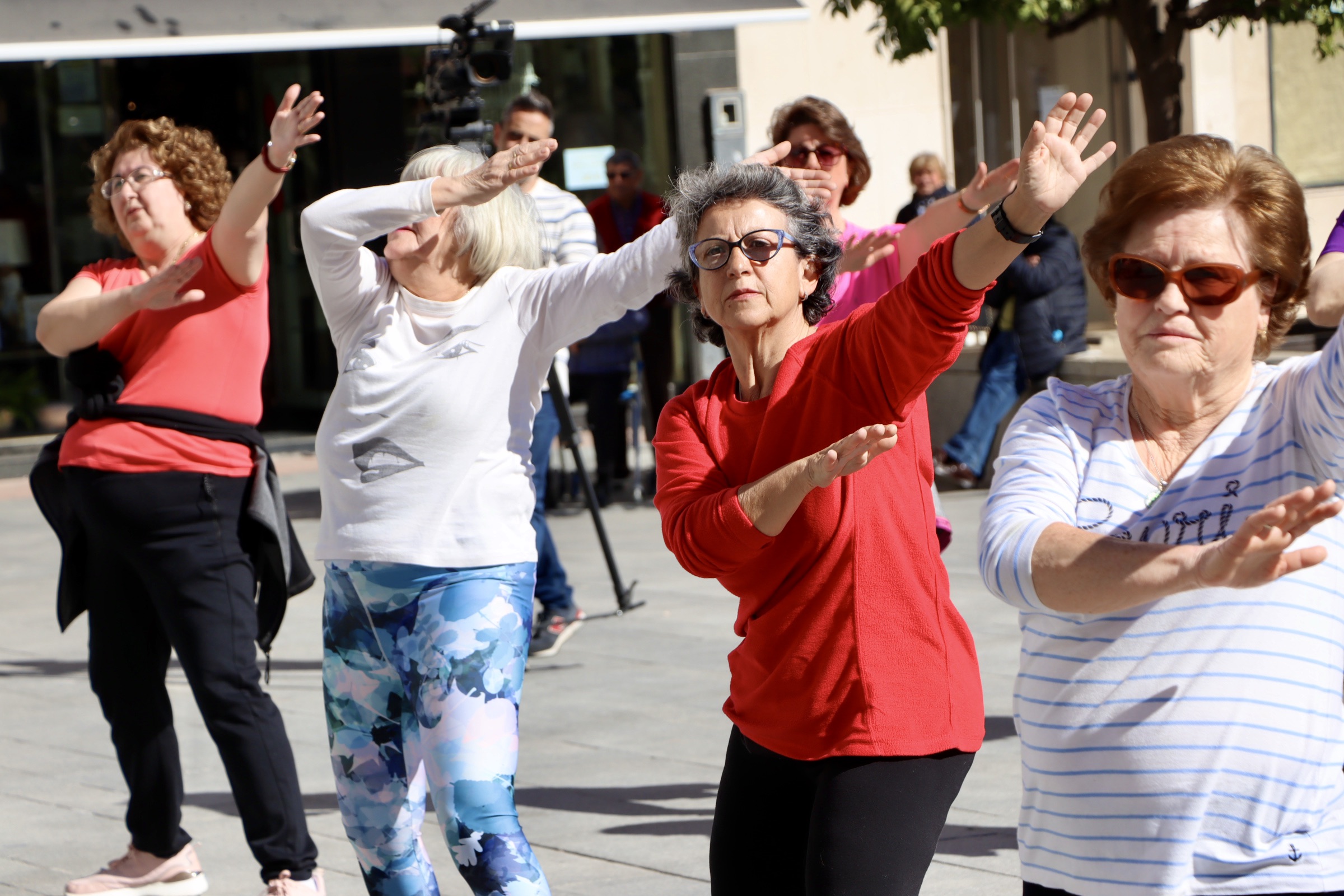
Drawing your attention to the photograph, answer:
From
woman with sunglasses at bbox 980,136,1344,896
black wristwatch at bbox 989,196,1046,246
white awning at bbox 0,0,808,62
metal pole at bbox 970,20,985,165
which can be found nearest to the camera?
woman with sunglasses at bbox 980,136,1344,896

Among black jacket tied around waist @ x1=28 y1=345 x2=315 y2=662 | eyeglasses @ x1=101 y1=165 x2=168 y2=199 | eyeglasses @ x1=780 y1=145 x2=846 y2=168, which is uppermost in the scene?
eyeglasses @ x1=101 y1=165 x2=168 y2=199

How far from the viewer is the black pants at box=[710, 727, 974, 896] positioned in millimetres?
2650

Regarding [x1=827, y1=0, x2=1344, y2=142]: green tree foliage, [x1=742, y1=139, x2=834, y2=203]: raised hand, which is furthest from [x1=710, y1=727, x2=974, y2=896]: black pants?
[x1=827, y1=0, x2=1344, y2=142]: green tree foliage

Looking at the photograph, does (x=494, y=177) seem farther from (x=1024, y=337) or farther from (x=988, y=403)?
(x=988, y=403)

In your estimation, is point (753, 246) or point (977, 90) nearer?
point (753, 246)

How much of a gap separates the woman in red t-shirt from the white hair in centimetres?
60

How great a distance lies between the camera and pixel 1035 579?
2.18 m

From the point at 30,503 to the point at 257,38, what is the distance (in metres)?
4.26

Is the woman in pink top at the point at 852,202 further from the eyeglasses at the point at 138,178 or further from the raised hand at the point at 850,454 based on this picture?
the eyeglasses at the point at 138,178

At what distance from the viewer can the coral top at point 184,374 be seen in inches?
169

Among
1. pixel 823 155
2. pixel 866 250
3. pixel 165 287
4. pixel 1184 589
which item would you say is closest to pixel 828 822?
pixel 1184 589

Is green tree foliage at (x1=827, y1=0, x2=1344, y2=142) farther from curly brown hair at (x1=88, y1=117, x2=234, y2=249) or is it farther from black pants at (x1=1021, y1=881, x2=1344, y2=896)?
black pants at (x1=1021, y1=881, x2=1344, y2=896)

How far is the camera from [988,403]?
36.9ft

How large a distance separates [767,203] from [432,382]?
36.0 inches
